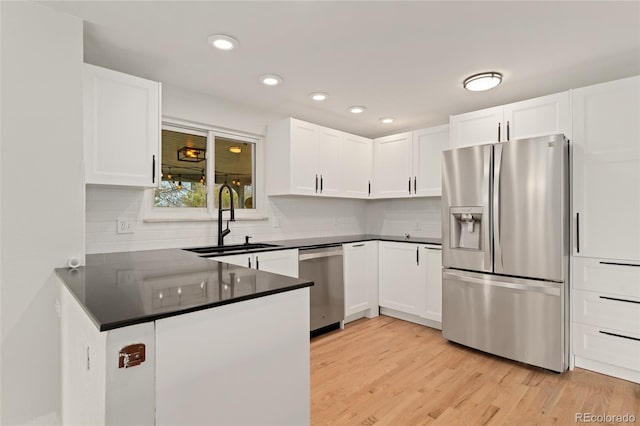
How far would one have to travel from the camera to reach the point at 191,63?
100.0 inches

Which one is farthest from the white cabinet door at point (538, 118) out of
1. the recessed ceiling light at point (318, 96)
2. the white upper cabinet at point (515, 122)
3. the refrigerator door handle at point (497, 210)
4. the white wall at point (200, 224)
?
the white wall at point (200, 224)

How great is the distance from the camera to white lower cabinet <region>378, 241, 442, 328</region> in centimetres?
Answer: 354

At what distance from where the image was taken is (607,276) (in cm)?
254

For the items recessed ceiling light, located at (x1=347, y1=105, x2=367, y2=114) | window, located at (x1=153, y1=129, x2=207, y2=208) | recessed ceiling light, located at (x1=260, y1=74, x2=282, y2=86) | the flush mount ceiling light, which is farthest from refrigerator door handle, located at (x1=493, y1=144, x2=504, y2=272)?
window, located at (x1=153, y1=129, x2=207, y2=208)

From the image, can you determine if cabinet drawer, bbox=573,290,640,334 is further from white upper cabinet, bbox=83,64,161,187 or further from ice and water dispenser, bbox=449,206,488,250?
white upper cabinet, bbox=83,64,161,187

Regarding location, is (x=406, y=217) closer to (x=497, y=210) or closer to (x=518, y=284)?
(x=497, y=210)

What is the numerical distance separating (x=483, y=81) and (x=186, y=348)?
9.33 ft

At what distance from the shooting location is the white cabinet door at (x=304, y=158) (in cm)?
351

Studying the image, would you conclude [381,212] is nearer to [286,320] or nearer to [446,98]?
[446,98]

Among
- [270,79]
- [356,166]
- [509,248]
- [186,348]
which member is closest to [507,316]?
[509,248]

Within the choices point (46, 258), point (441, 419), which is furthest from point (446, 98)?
point (46, 258)

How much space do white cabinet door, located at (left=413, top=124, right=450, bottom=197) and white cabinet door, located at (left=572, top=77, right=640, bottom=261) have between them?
128cm

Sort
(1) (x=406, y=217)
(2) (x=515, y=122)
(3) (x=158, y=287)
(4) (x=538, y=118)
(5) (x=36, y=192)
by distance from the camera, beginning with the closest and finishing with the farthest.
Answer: (3) (x=158, y=287) < (5) (x=36, y=192) < (4) (x=538, y=118) < (2) (x=515, y=122) < (1) (x=406, y=217)

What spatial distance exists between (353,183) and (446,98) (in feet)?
4.64
